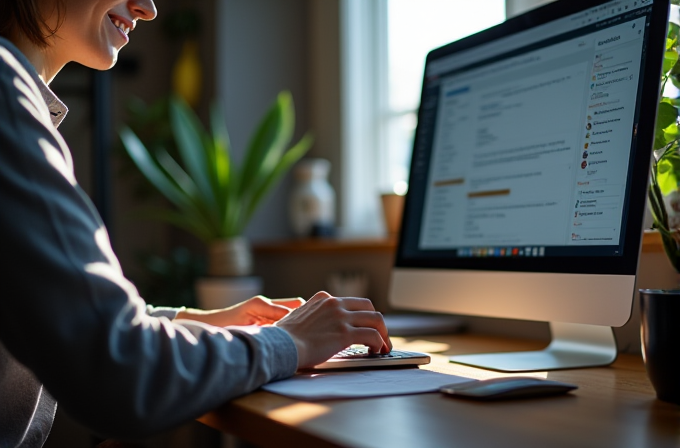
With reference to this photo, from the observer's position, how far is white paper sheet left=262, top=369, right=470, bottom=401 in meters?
0.76

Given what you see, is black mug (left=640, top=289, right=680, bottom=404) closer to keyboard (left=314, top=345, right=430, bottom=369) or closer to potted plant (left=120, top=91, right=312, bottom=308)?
keyboard (left=314, top=345, right=430, bottom=369)

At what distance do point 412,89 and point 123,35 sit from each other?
176 cm

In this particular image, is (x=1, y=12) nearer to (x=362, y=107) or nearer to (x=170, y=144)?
(x=362, y=107)

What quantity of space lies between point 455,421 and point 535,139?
589 mm

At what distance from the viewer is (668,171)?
3.54 ft

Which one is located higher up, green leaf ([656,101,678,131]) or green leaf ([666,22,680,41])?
green leaf ([666,22,680,41])

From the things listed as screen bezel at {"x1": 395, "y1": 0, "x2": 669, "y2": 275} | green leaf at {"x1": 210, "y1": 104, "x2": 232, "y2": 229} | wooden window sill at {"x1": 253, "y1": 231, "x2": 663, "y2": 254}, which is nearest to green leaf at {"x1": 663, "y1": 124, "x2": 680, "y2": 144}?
screen bezel at {"x1": 395, "y1": 0, "x2": 669, "y2": 275}

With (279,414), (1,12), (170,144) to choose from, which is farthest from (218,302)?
(279,414)

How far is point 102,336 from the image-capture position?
0.67 metres

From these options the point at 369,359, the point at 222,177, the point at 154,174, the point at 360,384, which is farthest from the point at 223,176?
the point at 360,384

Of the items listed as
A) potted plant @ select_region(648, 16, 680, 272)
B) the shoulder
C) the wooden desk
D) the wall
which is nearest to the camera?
the wooden desk

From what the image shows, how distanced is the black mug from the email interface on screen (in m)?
0.18

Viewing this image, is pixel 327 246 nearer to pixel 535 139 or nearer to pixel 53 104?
pixel 535 139

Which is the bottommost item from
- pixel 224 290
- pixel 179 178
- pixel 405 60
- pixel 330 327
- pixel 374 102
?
pixel 224 290
